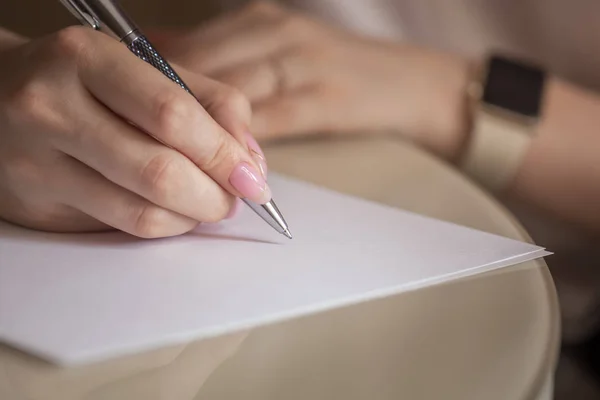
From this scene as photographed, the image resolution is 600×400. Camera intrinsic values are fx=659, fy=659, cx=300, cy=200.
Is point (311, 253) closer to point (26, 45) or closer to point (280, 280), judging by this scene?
point (280, 280)

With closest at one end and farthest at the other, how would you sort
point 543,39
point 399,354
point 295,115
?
point 399,354 → point 295,115 → point 543,39

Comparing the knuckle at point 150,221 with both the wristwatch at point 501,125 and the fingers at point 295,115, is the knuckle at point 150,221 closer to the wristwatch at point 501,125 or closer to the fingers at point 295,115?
the fingers at point 295,115

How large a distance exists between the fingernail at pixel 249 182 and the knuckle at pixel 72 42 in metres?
0.09

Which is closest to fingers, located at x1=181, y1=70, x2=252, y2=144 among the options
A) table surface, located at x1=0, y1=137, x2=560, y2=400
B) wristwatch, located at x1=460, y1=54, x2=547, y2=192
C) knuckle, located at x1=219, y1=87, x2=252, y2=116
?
knuckle, located at x1=219, y1=87, x2=252, y2=116

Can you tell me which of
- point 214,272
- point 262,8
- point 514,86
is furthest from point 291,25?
point 214,272

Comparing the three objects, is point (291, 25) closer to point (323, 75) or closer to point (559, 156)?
point (323, 75)

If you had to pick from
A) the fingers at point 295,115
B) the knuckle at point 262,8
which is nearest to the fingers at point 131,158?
the fingers at point 295,115

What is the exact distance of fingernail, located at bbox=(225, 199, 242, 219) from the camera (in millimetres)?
327

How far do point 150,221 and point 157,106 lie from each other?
5 cm

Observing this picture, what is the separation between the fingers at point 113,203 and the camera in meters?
0.30

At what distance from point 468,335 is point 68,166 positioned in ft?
0.64

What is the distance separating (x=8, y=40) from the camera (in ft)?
1.16

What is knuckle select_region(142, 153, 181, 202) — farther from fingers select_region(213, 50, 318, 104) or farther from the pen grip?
fingers select_region(213, 50, 318, 104)

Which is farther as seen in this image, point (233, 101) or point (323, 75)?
point (323, 75)
